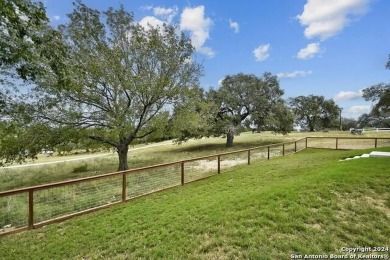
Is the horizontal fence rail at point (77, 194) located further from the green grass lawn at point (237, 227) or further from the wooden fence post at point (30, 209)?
the green grass lawn at point (237, 227)

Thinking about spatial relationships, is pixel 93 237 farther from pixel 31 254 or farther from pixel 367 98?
pixel 367 98

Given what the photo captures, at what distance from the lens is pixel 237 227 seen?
4.93 meters

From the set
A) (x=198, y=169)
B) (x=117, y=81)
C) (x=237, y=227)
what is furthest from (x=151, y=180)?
(x=117, y=81)

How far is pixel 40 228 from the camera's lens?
6.32 metres

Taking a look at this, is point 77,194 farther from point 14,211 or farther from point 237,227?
point 237,227

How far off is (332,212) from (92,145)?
13891 millimetres

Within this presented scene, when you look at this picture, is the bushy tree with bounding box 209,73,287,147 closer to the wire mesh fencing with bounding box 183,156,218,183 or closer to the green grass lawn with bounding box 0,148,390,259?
the wire mesh fencing with bounding box 183,156,218,183

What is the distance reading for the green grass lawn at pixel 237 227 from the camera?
14.3 ft

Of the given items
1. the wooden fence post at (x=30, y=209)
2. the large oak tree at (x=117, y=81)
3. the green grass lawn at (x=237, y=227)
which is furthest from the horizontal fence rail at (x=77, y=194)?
the large oak tree at (x=117, y=81)

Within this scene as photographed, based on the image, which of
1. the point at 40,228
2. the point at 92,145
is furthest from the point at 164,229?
the point at 92,145

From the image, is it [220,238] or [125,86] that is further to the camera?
[125,86]

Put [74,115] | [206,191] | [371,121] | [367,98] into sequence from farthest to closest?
1. [371,121]
2. [367,98]
3. [74,115]
4. [206,191]

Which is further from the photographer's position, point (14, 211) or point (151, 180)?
point (151, 180)

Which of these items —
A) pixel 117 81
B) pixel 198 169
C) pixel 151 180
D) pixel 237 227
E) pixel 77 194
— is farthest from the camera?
pixel 117 81
